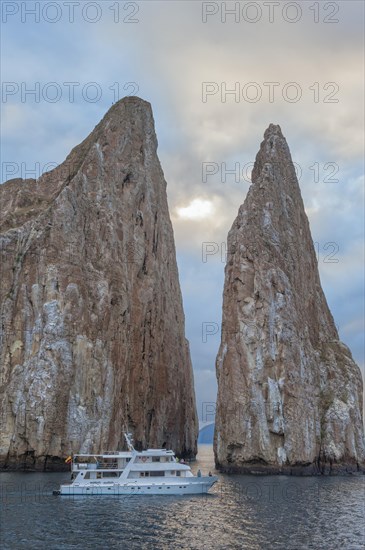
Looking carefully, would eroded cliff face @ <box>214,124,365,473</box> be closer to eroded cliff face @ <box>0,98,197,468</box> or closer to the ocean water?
eroded cliff face @ <box>0,98,197,468</box>

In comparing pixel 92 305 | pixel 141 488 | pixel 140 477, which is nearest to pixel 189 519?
pixel 141 488

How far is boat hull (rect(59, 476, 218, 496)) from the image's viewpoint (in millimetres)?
62000

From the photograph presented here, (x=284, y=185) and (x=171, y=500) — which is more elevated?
(x=284, y=185)

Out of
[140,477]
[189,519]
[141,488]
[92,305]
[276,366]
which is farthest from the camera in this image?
[92,305]

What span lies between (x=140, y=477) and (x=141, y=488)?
4.15 ft

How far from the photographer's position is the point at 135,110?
395 feet

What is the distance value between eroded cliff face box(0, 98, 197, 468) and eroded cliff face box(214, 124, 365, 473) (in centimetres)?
1681

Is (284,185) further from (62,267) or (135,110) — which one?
(62,267)

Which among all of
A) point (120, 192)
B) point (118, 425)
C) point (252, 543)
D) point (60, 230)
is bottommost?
point (252, 543)

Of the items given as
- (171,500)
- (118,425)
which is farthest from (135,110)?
(171,500)

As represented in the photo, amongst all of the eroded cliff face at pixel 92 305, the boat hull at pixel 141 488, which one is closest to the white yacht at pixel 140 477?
the boat hull at pixel 141 488

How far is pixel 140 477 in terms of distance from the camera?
6462 centimetres

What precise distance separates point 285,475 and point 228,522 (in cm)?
3994

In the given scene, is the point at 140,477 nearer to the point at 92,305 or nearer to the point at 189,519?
the point at 189,519
